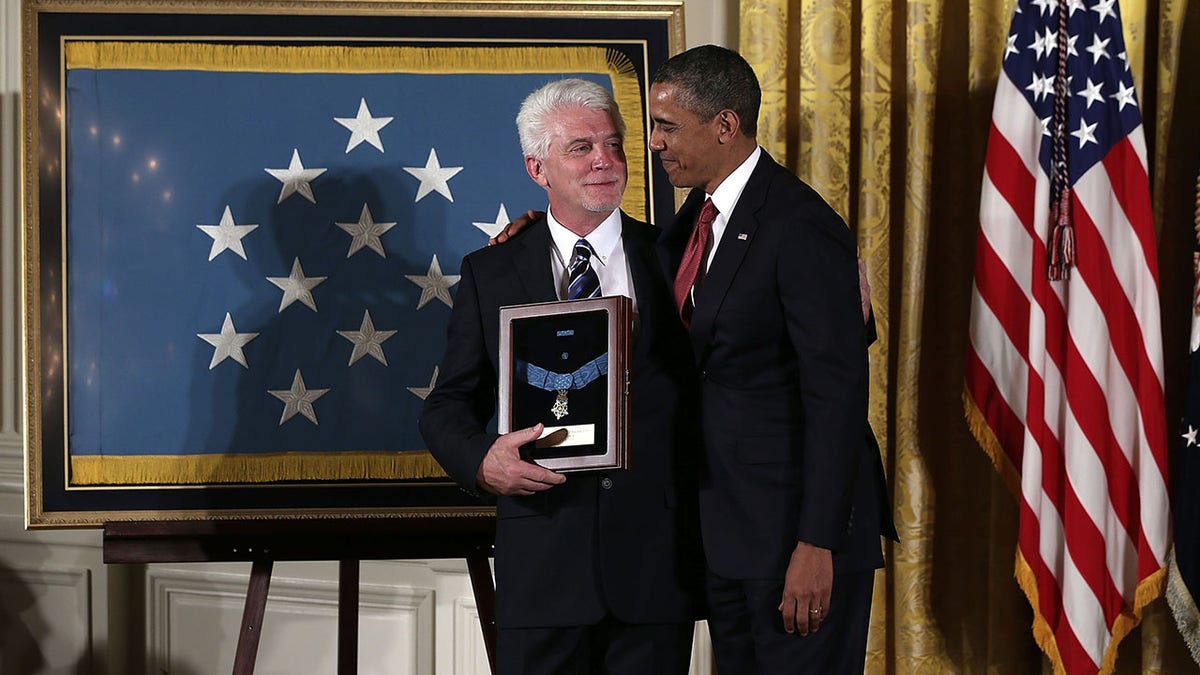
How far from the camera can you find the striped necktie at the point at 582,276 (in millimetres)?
2416

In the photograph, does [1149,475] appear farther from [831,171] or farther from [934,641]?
[831,171]

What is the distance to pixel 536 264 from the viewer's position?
244 centimetres

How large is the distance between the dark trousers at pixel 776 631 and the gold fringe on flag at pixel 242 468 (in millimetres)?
1136

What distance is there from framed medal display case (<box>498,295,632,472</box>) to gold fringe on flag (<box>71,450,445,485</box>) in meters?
0.97

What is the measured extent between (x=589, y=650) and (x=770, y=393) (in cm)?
60

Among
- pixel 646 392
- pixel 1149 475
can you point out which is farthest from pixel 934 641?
pixel 646 392

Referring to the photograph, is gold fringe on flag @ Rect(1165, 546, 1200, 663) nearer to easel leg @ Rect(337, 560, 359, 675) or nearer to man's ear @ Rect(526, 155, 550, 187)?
man's ear @ Rect(526, 155, 550, 187)

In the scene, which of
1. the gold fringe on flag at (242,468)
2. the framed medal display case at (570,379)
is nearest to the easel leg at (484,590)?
the gold fringe on flag at (242,468)

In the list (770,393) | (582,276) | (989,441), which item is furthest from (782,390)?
(989,441)

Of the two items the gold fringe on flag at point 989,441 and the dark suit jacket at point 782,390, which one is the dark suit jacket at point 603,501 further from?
the gold fringe on flag at point 989,441

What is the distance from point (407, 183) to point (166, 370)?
77cm

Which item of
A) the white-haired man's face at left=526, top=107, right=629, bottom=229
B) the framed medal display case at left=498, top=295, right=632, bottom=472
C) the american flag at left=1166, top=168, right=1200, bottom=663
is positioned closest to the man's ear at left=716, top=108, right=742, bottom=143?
the white-haired man's face at left=526, top=107, right=629, bottom=229

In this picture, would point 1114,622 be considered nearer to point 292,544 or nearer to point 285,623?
point 292,544

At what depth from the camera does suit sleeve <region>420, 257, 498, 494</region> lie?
94.5 inches
